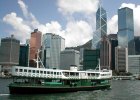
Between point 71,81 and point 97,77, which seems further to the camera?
point 97,77

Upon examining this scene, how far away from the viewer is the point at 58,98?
63.7m

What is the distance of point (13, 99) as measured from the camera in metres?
Answer: 60.1

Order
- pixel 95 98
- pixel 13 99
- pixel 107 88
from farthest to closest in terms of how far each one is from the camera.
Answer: pixel 107 88
pixel 95 98
pixel 13 99

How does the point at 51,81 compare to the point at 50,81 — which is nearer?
the point at 50,81

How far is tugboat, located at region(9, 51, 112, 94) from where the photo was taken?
6806 cm

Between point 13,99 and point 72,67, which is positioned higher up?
point 72,67

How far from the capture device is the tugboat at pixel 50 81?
223 feet

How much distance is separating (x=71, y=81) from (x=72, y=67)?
6.60 meters

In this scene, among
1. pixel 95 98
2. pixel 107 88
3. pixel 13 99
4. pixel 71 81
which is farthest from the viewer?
pixel 107 88

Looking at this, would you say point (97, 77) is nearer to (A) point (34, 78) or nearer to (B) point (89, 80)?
(B) point (89, 80)

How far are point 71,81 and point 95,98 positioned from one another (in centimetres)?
1253

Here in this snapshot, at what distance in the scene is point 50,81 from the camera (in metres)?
73.1

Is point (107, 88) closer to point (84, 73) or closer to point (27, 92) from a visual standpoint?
point (84, 73)

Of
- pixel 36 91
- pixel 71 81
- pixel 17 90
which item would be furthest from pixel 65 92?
pixel 17 90
